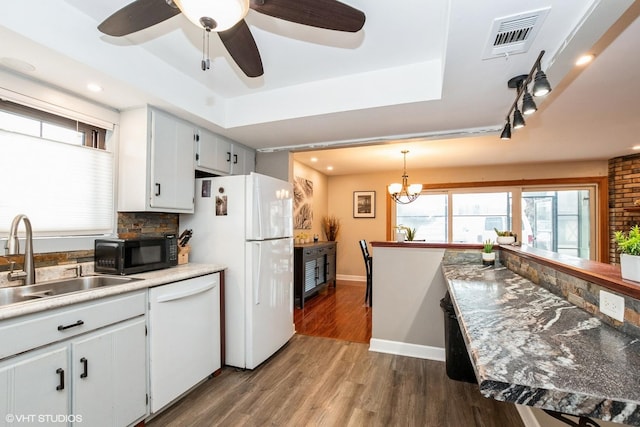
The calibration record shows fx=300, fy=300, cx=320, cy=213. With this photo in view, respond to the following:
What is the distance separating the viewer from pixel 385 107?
234 cm

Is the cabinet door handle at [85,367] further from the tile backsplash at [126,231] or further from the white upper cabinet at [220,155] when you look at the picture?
the white upper cabinet at [220,155]

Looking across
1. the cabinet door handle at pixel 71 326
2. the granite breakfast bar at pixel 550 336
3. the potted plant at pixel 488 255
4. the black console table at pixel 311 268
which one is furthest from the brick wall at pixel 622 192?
the cabinet door handle at pixel 71 326

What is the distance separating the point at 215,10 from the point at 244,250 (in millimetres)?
1911

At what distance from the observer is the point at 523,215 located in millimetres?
5527

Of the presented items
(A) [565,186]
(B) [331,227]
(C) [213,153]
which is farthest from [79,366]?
(A) [565,186]

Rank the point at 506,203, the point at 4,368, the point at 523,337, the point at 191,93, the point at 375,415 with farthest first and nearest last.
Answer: the point at 506,203, the point at 191,93, the point at 375,415, the point at 4,368, the point at 523,337

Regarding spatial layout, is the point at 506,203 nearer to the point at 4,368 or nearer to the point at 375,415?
the point at 375,415

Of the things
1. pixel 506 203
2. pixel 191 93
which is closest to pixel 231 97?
pixel 191 93

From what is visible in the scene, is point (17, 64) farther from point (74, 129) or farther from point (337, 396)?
point (337, 396)

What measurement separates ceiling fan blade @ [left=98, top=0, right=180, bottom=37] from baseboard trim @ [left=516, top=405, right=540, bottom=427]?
2878 millimetres

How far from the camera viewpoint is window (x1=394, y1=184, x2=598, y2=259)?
530 cm

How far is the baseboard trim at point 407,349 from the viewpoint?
Result: 290 centimetres

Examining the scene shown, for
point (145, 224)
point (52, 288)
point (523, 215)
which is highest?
point (523, 215)

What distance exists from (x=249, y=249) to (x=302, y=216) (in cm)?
277
